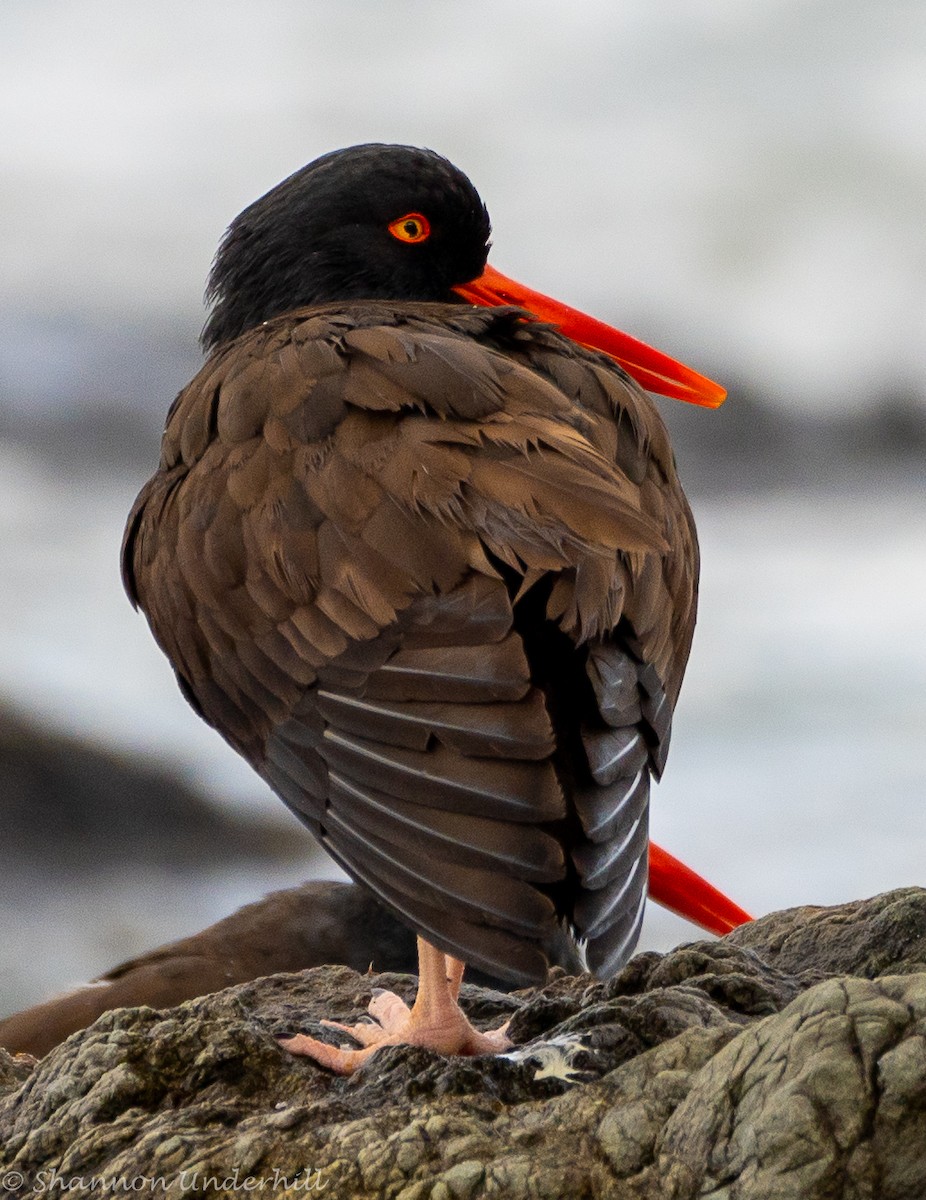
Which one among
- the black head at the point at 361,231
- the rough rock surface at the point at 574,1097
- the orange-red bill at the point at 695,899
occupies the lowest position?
the orange-red bill at the point at 695,899

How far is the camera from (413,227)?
4.11 m

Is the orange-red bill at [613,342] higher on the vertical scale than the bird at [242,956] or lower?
higher

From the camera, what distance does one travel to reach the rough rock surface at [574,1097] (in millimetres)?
1874

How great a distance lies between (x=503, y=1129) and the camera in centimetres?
217

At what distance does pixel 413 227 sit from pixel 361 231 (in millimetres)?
145

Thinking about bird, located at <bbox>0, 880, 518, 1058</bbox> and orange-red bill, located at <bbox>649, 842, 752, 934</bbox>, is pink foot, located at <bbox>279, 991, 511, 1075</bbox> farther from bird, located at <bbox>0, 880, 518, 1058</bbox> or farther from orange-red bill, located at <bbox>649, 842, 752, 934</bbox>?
orange-red bill, located at <bbox>649, 842, 752, 934</bbox>

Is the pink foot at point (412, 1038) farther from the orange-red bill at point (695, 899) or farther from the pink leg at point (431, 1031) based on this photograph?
the orange-red bill at point (695, 899)

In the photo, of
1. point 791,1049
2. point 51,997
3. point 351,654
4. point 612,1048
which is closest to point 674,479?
point 351,654

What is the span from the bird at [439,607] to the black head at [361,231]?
2.34 feet

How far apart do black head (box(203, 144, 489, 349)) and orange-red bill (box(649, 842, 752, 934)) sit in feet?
6.97

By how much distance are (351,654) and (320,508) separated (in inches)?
12.4

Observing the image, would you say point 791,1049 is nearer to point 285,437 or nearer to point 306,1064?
point 306,1064
